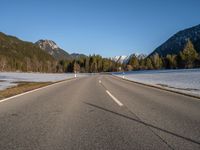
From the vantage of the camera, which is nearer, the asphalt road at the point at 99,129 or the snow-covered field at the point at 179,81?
the asphalt road at the point at 99,129

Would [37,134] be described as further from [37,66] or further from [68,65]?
[37,66]

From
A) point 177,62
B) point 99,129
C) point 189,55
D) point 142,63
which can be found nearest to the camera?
point 99,129

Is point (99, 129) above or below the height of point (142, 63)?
below

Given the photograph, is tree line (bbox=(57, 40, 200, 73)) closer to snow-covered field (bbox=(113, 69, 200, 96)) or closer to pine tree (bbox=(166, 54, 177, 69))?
pine tree (bbox=(166, 54, 177, 69))

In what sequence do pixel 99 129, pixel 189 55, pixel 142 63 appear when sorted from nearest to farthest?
pixel 99 129
pixel 189 55
pixel 142 63

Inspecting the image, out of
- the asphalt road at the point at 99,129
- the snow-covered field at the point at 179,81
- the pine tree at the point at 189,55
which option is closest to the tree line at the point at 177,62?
the pine tree at the point at 189,55

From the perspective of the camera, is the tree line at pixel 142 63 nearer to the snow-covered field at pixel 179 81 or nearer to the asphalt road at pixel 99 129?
the snow-covered field at pixel 179 81

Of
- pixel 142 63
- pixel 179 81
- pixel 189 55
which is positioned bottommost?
pixel 179 81

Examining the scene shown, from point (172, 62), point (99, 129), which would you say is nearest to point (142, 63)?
point (172, 62)

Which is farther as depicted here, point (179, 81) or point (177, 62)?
point (177, 62)

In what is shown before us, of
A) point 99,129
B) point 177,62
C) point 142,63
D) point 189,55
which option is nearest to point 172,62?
point 177,62

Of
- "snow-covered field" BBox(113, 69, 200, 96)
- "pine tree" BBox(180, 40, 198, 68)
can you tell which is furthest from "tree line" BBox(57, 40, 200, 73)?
"snow-covered field" BBox(113, 69, 200, 96)

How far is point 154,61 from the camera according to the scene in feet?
461

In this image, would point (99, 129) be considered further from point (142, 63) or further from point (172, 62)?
point (142, 63)
